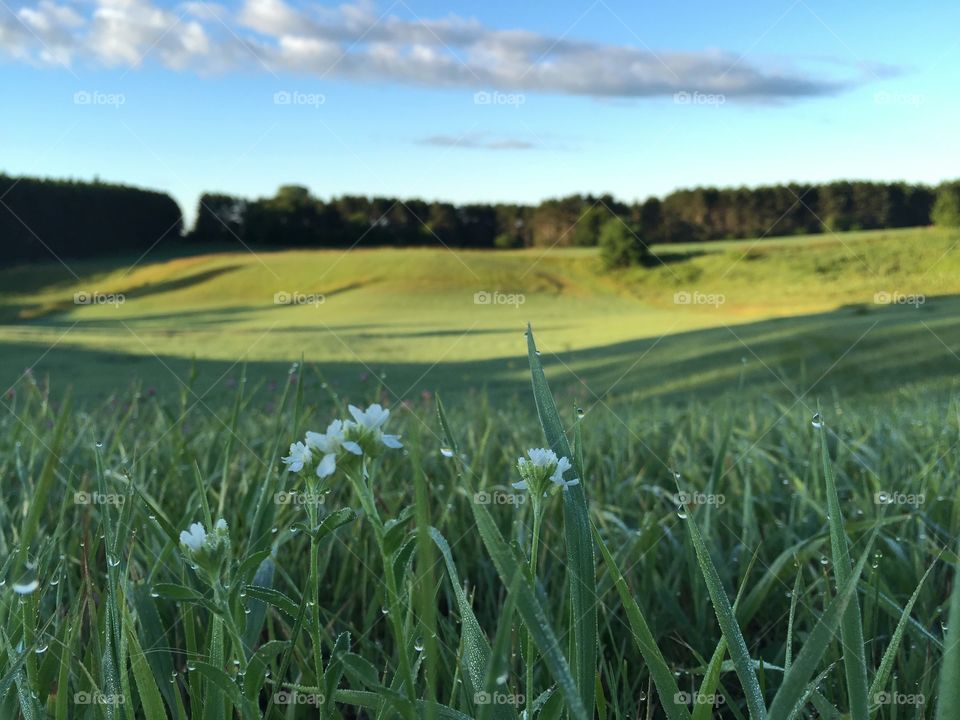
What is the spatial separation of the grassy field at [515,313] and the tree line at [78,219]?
0.54 m

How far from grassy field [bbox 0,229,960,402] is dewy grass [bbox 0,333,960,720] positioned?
6726 mm

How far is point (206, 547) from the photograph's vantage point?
2.01 feet

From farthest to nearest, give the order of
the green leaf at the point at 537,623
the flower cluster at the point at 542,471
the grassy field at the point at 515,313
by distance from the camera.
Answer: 1. the grassy field at the point at 515,313
2. the flower cluster at the point at 542,471
3. the green leaf at the point at 537,623

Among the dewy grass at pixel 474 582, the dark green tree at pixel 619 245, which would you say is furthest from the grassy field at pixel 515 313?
the dewy grass at pixel 474 582

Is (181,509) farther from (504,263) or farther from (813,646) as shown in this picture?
(504,263)

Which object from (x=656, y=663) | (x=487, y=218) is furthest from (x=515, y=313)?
(x=656, y=663)

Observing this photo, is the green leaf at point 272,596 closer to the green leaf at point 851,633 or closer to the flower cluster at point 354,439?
the flower cluster at point 354,439

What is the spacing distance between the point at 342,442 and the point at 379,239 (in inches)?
675

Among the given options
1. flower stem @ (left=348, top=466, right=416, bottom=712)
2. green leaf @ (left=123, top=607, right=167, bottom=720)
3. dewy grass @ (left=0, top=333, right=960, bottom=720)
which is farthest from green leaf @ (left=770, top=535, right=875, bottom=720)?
green leaf @ (left=123, top=607, right=167, bottom=720)

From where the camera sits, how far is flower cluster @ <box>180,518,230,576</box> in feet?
2.00

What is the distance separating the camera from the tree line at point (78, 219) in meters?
17.0

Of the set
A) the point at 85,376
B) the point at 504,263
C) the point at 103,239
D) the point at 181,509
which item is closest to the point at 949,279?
the point at 504,263

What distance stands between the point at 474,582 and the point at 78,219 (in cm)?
2006

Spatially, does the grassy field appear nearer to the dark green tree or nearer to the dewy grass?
the dark green tree
